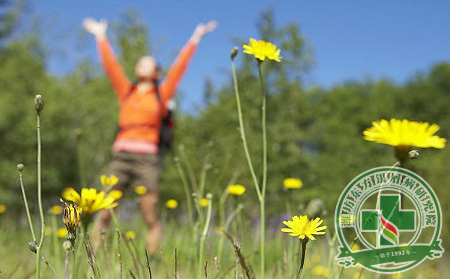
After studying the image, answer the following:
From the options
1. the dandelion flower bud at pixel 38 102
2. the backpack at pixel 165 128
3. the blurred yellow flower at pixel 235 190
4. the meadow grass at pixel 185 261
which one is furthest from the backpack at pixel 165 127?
the dandelion flower bud at pixel 38 102

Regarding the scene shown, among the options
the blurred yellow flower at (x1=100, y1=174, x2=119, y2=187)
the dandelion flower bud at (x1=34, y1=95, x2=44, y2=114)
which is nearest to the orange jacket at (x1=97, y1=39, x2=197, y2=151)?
the blurred yellow flower at (x1=100, y1=174, x2=119, y2=187)

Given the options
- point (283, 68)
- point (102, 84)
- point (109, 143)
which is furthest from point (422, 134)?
point (102, 84)

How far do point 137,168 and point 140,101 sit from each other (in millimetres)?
571

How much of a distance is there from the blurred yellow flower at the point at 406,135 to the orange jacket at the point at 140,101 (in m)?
3.15

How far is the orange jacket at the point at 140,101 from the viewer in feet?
12.6

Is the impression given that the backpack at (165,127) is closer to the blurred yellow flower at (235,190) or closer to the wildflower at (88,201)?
the blurred yellow flower at (235,190)

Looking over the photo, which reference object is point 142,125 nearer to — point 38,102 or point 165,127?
point 165,127

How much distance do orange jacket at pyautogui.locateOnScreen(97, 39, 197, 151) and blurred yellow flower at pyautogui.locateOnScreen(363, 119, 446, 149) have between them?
3146 millimetres

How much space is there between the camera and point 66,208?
32.2 inches

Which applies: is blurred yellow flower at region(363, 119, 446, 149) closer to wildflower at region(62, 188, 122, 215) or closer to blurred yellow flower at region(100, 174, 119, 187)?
wildflower at region(62, 188, 122, 215)

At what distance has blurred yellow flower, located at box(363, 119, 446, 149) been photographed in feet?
2.63

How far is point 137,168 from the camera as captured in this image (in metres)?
3.85

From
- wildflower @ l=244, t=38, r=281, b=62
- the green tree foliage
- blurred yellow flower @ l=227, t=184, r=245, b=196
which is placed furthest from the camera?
the green tree foliage

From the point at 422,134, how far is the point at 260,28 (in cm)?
916
